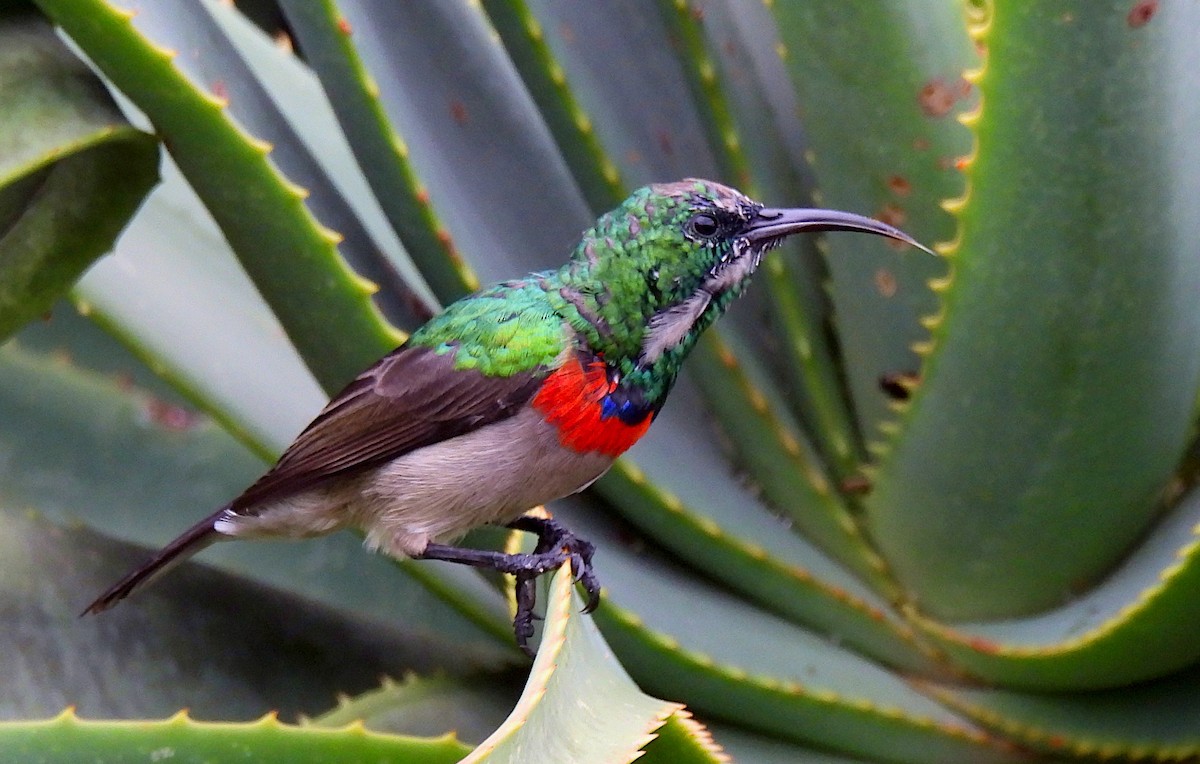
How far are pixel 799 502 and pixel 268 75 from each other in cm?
102

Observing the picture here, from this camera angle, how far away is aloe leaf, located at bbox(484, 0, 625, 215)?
1.46 metres

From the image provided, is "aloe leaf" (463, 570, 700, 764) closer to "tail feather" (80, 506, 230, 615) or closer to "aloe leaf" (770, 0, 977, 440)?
"tail feather" (80, 506, 230, 615)

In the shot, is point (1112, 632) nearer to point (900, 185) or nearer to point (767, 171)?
point (900, 185)

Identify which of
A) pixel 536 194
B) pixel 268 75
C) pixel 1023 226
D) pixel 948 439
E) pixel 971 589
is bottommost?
pixel 971 589

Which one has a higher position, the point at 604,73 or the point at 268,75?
the point at 268,75

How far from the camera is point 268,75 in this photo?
193 cm

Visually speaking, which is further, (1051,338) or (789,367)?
(789,367)

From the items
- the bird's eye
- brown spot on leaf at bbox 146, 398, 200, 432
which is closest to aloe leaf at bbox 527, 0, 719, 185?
the bird's eye

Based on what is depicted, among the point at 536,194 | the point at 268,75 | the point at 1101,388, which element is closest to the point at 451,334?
the point at 536,194

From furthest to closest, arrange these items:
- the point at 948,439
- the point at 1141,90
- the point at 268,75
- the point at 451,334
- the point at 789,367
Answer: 1. the point at 268,75
2. the point at 789,367
3. the point at 948,439
4. the point at 451,334
5. the point at 1141,90

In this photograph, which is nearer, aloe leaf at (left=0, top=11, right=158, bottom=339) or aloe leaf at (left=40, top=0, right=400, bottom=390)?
aloe leaf at (left=40, top=0, right=400, bottom=390)

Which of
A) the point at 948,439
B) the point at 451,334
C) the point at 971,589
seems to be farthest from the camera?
the point at 971,589

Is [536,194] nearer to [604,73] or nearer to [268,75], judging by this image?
[604,73]

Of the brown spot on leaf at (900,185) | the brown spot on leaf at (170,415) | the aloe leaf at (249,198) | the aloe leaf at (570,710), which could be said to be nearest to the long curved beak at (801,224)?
the brown spot on leaf at (900,185)
